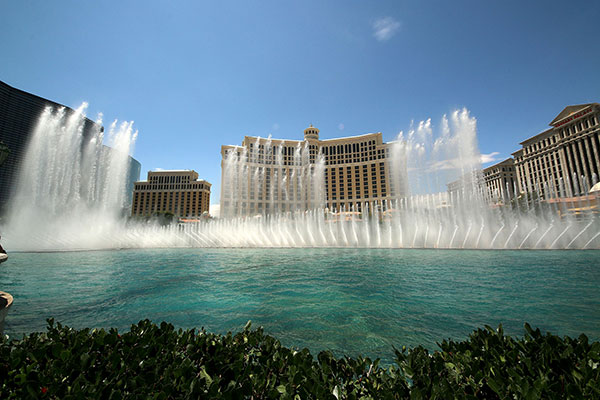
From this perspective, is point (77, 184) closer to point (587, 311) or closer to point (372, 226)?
point (372, 226)

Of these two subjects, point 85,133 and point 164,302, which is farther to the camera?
point 85,133

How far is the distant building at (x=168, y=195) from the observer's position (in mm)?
122812

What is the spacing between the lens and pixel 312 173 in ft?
334

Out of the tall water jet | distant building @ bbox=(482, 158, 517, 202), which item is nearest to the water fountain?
the tall water jet

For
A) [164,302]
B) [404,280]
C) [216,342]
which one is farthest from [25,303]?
[404,280]

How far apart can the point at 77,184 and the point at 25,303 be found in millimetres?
28515

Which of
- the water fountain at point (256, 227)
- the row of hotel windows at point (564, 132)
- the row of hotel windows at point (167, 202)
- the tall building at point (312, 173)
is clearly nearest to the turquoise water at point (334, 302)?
the water fountain at point (256, 227)

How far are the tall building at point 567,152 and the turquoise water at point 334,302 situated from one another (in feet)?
242

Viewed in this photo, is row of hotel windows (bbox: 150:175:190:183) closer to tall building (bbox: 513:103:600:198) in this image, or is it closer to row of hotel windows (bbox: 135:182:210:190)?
row of hotel windows (bbox: 135:182:210:190)

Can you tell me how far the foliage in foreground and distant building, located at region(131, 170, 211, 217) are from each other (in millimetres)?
128630

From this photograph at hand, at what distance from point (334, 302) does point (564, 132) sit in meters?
107

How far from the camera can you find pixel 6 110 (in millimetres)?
40156

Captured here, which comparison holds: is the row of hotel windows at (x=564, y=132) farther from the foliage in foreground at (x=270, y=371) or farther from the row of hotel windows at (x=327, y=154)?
the foliage in foreground at (x=270, y=371)

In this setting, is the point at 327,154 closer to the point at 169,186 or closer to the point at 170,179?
the point at 170,179
